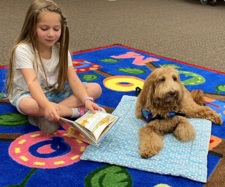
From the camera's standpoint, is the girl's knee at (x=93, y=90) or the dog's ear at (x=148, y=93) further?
the girl's knee at (x=93, y=90)

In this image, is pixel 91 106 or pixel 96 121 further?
pixel 91 106

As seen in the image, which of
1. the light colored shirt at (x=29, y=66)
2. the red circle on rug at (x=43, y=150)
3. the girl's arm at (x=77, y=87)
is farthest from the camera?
the girl's arm at (x=77, y=87)

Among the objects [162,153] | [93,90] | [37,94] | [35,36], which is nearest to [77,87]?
[93,90]

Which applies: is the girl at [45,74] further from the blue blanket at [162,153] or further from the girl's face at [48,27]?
the blue blanket at [162,153]

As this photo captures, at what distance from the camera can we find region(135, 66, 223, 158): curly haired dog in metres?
1.29

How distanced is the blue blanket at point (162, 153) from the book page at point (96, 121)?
12 centimetres

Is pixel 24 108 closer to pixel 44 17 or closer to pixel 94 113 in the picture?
pixel 94 113

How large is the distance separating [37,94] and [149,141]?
63 centimetres

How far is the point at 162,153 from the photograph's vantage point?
1257 mm

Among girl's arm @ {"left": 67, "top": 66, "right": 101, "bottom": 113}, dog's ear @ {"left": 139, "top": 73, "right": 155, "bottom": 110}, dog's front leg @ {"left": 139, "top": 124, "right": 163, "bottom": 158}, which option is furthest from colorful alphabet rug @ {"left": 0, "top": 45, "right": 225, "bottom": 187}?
dog's ear @ {"left": 139, "top": 73, "right": 155, "bottom": 110}

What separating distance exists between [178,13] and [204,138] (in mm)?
4345

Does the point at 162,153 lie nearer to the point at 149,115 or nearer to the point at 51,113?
the point at 149,115

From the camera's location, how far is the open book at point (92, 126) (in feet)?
3.94

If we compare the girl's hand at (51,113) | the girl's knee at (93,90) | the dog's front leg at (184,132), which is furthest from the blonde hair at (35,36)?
the dog's front leg at (184,132)
